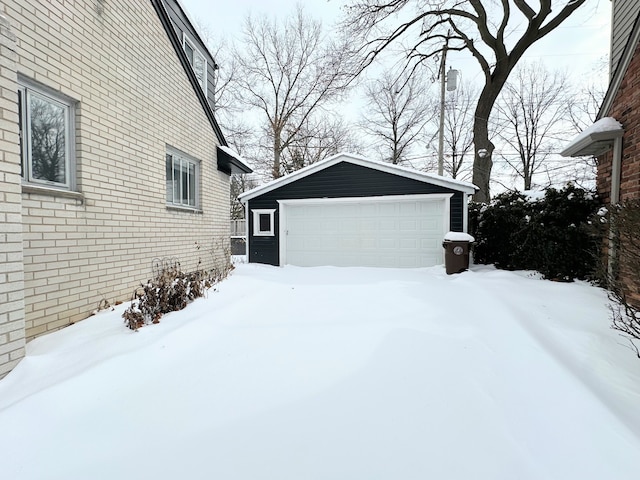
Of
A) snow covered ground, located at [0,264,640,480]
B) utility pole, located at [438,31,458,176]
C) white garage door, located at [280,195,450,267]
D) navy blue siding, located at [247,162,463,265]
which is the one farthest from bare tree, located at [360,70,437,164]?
snow covered ground, located at [0,264,640,480]

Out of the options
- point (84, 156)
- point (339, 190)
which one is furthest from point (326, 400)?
point (339, 190)

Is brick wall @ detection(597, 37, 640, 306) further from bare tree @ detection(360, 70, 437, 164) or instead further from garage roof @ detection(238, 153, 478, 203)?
bare tree @ detection(360, 70, 437, 164)

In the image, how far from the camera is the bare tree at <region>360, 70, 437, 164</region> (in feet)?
70.9

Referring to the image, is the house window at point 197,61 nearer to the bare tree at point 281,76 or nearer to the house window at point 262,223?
the house window at point 262,223

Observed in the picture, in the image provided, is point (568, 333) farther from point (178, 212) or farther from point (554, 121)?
point (554, 121)

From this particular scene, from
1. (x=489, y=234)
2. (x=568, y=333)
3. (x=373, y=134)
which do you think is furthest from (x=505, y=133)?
(x=568, y=333)

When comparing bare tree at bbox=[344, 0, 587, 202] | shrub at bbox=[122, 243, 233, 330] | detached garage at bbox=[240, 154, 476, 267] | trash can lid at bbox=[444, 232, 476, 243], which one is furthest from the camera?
bare tree at bbox=[344, 0, 587, 202]

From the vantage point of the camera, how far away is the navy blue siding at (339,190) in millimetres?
8309

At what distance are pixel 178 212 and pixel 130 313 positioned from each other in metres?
3.14

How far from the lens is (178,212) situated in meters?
6.04

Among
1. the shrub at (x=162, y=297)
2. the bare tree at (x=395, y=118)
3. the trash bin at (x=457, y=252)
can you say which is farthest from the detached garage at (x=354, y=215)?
the bare tree at (x=395, y=118)

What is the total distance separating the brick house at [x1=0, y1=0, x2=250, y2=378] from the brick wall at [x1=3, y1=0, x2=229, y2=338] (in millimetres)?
14

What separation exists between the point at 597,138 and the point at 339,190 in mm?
5590

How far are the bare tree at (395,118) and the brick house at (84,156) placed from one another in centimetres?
1804
